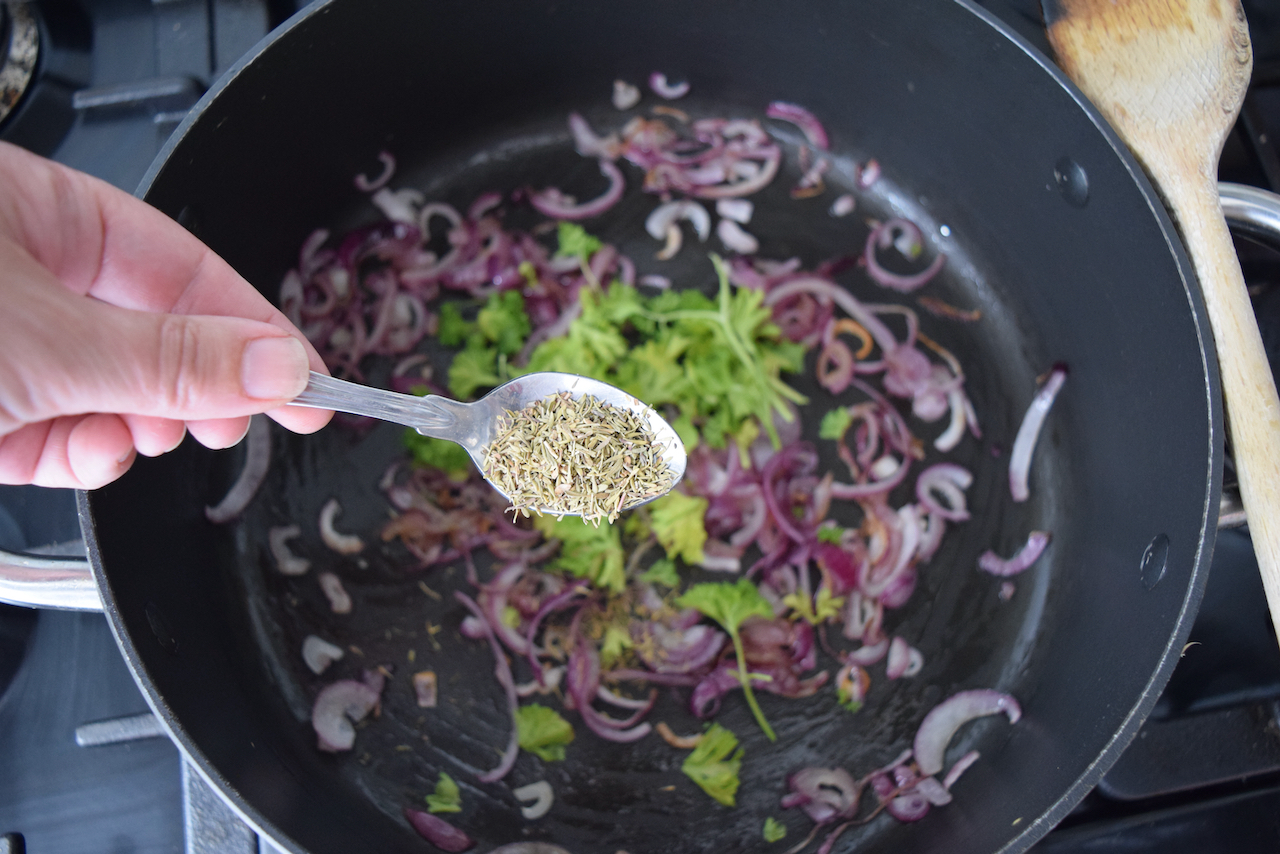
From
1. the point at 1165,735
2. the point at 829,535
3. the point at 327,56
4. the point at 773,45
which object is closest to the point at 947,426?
the point at 829,535

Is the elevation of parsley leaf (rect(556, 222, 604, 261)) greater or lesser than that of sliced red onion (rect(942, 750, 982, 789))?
greater

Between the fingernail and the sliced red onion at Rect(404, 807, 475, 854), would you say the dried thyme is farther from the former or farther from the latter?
the sliced red onion at Rect(404, 807, 475, 854)

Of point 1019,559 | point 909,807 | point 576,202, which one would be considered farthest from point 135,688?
point 1019,559

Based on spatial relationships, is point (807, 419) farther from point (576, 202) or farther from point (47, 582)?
point (47, 582)

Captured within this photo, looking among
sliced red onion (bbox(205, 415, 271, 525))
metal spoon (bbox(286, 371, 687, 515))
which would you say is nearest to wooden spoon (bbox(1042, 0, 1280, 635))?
metal spoon (bbox(286, 371, 687, 515))

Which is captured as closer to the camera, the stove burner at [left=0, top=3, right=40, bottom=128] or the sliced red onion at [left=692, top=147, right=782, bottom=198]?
the stove burner at [left=0, top=3, right=40, bottom=128]

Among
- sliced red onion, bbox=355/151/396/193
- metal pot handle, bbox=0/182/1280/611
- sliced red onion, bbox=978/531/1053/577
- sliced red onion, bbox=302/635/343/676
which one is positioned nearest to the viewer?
metal pot handle, bbox=0/182/1280/611
